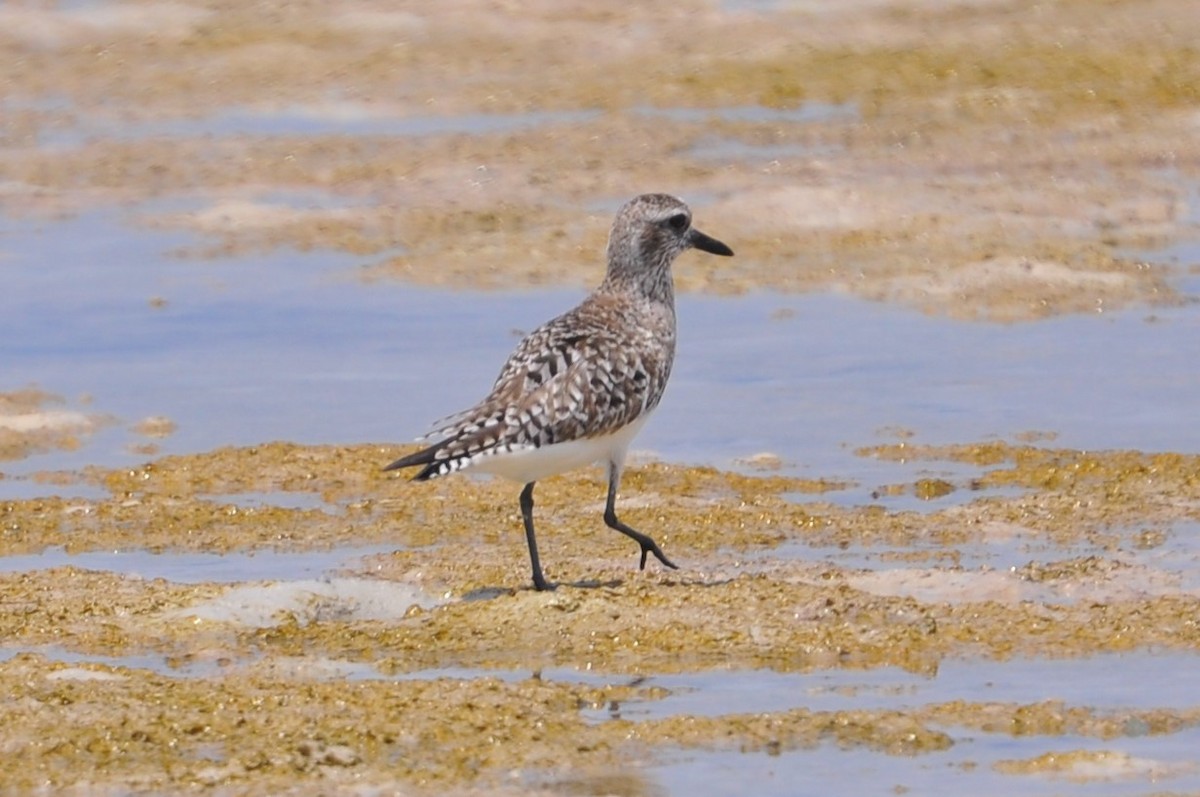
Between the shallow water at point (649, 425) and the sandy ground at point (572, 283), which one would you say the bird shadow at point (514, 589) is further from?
the shallow water at point (649, 425)

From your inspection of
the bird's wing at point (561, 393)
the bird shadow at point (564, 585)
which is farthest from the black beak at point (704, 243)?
the bird shadow at point (564, 585)

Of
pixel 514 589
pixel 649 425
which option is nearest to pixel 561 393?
pixel 514 589

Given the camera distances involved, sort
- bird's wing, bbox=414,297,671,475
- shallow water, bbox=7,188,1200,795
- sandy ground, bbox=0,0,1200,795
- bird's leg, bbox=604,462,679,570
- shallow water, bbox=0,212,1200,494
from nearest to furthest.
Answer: sandy ground, bbox=0,0,1200,795 → shallow water, bbox=7,188,1200,795 → bird's wing, bbox=414,297,671,475 → bird's leg, bbox=604,462,679,570 → shallow water, bbox=0,212,1200,494

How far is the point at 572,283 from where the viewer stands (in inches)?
656

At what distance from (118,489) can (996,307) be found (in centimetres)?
624

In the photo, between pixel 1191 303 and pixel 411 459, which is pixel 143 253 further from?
pixel 411 459

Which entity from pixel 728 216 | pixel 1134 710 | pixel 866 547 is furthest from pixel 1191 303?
pixel 1134 710

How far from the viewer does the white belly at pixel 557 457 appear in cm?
964

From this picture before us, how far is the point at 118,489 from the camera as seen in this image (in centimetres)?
1207

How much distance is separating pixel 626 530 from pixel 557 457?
53 cm

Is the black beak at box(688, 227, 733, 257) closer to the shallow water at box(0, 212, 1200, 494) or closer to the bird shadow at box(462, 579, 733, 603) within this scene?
the shallow water at box(0, 212, 1200, 494)

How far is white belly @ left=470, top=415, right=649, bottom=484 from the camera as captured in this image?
9.64 m

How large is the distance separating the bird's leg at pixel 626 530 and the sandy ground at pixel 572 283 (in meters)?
0.20

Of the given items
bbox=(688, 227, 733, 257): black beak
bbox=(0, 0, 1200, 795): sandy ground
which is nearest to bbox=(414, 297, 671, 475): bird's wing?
bbox=(0, 0, 1200, 795): sandy ground
